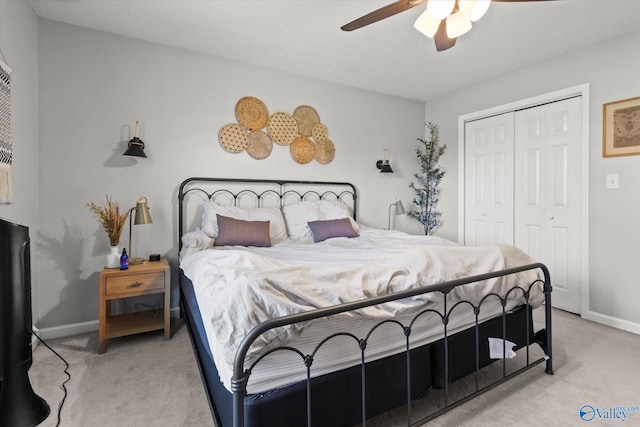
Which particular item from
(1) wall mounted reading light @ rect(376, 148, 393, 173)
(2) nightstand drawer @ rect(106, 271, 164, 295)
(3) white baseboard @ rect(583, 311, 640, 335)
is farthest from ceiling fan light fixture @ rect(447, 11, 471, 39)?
(3) white baseboard @ rect(583, 311, 640, 335)

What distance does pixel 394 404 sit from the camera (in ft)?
4.75

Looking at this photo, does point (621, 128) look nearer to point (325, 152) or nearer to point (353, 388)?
point (325, 152)

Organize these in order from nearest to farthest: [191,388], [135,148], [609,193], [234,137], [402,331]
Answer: [402,331] → [191,388] → [135,148] → [609,193] → [234,137]

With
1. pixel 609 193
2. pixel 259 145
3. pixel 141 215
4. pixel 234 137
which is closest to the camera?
pixel 141 215

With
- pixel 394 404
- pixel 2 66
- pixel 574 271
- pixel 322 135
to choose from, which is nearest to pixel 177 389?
pixel 394 404

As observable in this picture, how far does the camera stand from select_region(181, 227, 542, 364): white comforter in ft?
3.70

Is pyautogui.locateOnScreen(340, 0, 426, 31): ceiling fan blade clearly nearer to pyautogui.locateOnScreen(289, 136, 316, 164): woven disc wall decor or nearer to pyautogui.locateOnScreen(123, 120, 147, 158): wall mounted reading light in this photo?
pyautogui.locateOnScreen(289, 136, 316, 164): woven disc wall decor

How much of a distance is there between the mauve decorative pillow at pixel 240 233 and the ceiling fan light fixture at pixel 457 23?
198cm

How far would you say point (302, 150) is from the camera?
141 inches

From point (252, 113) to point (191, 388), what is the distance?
8.16 ft

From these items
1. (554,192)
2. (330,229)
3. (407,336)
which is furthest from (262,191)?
(554,192)

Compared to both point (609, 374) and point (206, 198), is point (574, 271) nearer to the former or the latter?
point (609, 374)

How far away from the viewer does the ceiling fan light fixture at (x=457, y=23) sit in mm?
1770

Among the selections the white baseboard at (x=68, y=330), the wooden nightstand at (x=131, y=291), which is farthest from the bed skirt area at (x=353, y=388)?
the white baseboard at (x=68, y=330)
